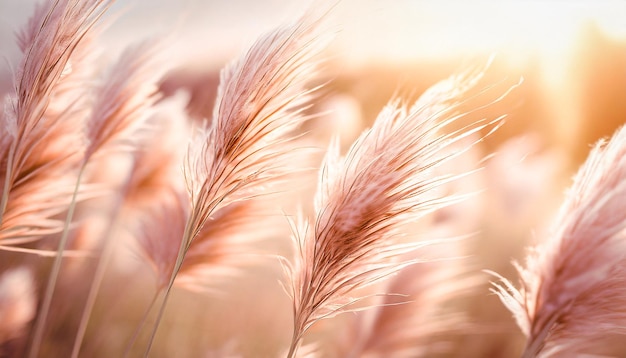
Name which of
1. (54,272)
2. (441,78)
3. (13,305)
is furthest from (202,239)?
(441,78)

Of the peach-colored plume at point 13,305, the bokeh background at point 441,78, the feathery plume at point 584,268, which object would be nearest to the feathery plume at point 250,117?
the bokeh background at point 441,78

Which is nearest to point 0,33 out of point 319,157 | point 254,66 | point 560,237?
point 319,157

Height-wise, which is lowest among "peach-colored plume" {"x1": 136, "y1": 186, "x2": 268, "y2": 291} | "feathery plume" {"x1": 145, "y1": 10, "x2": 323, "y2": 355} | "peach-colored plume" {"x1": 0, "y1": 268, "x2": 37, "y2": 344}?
"peach-colored plume" {"x1": 0, "y1": 268, "x2": 37, "y2": 344}

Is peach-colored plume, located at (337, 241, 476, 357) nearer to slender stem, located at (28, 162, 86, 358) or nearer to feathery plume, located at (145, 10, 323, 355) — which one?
feathery plume, located at (145, 10, 323, 355)

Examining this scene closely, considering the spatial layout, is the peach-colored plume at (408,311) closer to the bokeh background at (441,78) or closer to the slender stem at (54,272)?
the bokeh background at (441,78)

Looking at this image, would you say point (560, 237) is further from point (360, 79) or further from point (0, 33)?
point (0, 33)

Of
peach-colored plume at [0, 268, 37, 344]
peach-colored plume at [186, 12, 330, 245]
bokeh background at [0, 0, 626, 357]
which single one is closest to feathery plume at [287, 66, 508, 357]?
peach-colored plume at [186, 12, 330, 245]

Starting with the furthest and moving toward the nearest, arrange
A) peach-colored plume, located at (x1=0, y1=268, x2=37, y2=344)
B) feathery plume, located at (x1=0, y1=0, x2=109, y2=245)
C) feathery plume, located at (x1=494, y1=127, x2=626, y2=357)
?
peach-colored plume, located at (x1=0, y1=268, x2=37, y2=344) < feathery plume, located at (x1=0, y1=0, x2=109, y2=245) < feathery plume, located at (x1=494, y1=127, x2=626, y2=357)
